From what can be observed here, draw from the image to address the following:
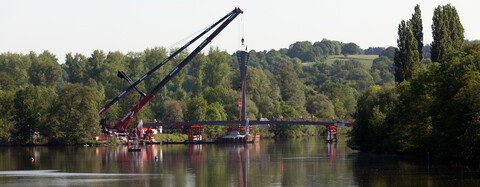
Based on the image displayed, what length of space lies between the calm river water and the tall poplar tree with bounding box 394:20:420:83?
11219 mm

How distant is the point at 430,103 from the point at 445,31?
61.7 ft

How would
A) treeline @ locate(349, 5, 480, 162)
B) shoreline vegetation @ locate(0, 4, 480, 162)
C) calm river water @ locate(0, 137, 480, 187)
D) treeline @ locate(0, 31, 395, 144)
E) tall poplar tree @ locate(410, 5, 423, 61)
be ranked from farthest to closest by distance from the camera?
treeline @ locate(0, 31, 395, 144) → tall poplar tree @ locate(410, 5, 423, 61) → shoreline vegetation @ locate(0, 4, 480, 162) → treeline @ locate(349, 5, 480, 162) → calm river water @ locate(0, 137, 480, 187)

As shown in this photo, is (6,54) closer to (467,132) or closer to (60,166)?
(60,166)

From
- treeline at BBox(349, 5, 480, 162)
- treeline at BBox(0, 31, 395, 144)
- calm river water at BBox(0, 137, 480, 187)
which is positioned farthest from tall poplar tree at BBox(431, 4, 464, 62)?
treeline at BBox(0, 31, 395, 144)

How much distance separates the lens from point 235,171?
61.3 metres

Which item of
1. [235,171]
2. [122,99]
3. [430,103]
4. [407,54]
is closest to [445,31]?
[407,54]

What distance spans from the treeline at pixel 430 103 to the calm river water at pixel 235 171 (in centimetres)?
221

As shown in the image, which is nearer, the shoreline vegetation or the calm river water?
the calm river water

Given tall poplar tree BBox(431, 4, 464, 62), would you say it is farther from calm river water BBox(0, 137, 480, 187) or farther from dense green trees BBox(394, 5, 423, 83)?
calm river water BBox(0, 137, 480, 187)

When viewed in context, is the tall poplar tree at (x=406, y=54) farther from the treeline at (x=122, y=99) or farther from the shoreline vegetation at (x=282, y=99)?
the treeline at (x=122, y=99)

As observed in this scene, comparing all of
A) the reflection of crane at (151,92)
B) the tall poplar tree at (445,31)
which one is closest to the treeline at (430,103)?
the tall poplar tree at (445,31)

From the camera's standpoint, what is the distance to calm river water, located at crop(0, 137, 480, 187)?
165 ft

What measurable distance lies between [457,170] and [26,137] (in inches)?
3017

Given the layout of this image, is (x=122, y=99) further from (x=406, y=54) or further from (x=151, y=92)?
(x=406, y=54)
